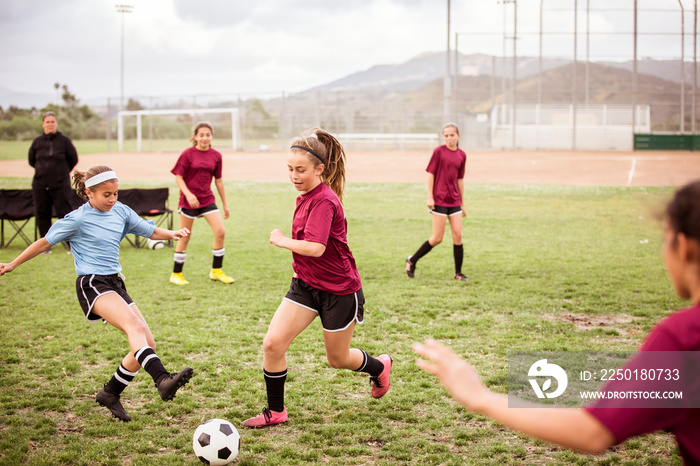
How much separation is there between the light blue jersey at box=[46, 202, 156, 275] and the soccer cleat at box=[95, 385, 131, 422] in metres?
0.89

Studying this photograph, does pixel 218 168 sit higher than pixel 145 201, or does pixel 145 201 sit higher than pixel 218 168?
pixel 218 168

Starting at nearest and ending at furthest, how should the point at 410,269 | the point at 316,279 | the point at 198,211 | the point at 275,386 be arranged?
the point at 316,279 → the point at 275,386 → the point at 198,211 → the point at 410,269

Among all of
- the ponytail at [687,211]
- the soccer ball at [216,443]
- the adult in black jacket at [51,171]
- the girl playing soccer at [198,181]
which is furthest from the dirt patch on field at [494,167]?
the ponytail at [687,211]

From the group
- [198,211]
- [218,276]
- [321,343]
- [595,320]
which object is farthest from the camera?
[218,276]

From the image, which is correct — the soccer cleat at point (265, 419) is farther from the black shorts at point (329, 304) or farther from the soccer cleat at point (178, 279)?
the soccer cleat at point (178, 279)

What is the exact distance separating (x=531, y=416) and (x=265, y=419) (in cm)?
277

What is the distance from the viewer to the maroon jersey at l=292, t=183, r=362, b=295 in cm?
384

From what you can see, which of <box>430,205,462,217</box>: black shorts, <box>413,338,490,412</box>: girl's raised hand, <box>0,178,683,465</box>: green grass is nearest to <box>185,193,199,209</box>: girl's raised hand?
<box>0,178,683,465</box>: green grass

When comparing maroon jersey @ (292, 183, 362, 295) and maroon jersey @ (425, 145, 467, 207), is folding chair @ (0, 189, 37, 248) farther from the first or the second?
maroon jersey @ (292, 183, 362, 295)

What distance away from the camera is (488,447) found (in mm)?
3791

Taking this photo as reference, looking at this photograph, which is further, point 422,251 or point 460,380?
point 422,251

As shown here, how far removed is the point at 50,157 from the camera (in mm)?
10281

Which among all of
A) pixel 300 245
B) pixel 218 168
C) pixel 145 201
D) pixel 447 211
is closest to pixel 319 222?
pixel 300 245

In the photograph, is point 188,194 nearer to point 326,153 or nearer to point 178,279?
point 178,279
